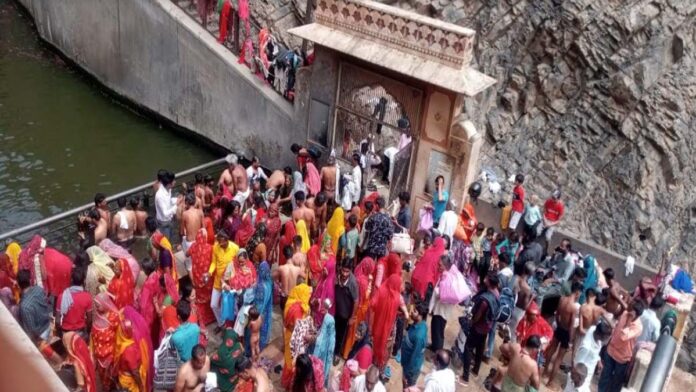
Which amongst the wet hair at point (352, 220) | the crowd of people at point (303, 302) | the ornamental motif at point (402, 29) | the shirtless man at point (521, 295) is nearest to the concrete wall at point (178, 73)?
the ornamental motif at point (402, 29)

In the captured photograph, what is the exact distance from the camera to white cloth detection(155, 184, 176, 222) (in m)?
10.4

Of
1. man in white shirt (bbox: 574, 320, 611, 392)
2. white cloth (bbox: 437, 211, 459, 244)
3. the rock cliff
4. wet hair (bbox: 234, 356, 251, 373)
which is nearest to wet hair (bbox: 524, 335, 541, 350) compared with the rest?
man in white shirt (bbox: 574, 320, 611, 392)

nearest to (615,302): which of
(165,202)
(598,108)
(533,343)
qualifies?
(533,343)

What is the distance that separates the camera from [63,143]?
1566 cm

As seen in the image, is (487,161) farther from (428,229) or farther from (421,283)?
(421,283)

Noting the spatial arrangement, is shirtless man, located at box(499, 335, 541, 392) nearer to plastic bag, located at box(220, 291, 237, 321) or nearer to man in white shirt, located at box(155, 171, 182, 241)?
plastic bag, located at box(220, 291, 237, 321)

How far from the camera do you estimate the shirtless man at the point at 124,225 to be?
32.4 ft

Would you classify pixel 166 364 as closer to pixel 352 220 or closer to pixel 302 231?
pixel 302 231

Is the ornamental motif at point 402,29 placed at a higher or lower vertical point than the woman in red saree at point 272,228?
higher

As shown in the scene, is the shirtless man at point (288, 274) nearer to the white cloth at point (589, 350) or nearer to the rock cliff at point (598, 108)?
the white cloth at point (589, 350)

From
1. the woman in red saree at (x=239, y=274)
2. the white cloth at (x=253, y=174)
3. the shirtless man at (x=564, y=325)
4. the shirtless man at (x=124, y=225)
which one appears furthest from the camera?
the white cloth at (x=253, y=174)

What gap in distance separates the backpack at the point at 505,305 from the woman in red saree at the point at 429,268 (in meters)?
1.07

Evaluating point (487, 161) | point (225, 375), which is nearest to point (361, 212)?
point (225, 375)

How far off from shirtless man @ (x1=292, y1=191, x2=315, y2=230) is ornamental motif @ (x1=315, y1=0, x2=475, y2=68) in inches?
129
